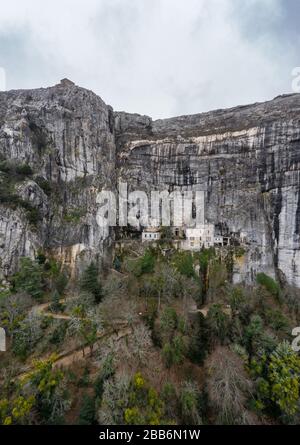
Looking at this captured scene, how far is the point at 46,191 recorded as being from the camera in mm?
29438

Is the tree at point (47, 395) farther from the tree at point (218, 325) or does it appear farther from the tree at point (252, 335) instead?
the tree at point (252, 335)

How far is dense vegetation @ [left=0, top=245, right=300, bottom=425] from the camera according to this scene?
37.3ft

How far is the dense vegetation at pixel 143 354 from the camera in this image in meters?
11.4

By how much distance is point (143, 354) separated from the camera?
45.7 ft

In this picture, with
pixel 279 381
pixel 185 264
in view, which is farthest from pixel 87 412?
pixel 185 264

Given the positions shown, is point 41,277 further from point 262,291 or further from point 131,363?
point 262,291

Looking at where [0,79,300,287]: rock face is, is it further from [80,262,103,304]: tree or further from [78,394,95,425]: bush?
[78,394,95,425]: bush

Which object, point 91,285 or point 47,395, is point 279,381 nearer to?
point 47,395

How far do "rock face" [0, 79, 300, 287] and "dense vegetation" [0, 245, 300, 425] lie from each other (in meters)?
6.04

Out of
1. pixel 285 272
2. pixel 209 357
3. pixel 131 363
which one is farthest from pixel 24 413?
pixel 285 272

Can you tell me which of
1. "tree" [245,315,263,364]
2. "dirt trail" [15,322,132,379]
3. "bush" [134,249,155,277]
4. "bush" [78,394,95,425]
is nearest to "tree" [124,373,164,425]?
"bush" [78,394,95,425]

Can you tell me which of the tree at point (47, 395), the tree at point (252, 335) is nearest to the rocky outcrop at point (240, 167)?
the tree at point (252, 335)
